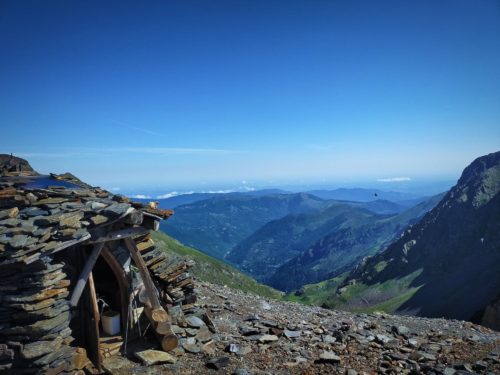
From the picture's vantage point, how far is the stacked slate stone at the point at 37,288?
11406 millimetres

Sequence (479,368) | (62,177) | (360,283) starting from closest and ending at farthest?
(479,368), (62,177), (360,283)

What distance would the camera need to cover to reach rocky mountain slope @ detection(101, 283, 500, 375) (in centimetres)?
1442

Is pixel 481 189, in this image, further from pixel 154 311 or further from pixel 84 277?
pixel 84 277

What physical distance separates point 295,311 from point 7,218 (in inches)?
800

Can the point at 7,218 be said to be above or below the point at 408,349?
above

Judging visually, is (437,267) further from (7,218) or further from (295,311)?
(7,218)

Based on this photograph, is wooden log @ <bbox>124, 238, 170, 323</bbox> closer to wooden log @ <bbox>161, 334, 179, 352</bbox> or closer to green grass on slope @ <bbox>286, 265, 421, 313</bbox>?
wooden log @ <bbox>161, 334, 179, 352</bbox>

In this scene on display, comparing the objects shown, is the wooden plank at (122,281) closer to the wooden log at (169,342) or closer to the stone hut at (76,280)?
the stone hut at (76,280)

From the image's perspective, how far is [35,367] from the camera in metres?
11.4

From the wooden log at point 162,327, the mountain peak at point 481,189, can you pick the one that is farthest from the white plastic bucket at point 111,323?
the mountain peak at point 481,189

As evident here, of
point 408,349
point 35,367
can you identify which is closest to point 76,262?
point 35,367

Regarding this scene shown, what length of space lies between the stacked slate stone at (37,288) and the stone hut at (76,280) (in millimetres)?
28

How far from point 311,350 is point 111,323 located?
28.3 feet

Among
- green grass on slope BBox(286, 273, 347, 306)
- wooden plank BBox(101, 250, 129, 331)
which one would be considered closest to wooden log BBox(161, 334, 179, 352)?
wooden plank BBox(101, 250, 129, 331)
